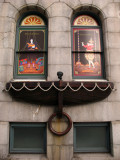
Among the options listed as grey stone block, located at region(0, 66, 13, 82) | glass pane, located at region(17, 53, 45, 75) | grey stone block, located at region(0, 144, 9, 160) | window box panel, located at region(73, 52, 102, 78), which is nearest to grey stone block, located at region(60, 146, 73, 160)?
grey stone block, located at region(0, 144, 9, 160)

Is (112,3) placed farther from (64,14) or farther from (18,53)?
(18,53)

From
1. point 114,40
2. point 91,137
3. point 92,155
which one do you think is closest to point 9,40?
point 114,40

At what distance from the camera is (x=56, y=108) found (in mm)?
6062

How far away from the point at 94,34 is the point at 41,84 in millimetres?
3485

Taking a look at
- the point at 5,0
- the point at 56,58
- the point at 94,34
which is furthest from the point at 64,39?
the point at 5,0

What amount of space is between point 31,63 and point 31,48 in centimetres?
70

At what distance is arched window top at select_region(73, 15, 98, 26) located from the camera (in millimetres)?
7117

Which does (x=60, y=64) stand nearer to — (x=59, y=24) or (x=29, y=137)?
(x=59, y=24)

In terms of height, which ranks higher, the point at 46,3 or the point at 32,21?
the point at 46,3

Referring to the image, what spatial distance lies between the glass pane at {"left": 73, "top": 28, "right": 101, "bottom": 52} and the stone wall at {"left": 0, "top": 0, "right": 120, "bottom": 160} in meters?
0.39

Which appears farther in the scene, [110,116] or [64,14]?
[64,14]

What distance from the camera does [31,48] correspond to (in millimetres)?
6816

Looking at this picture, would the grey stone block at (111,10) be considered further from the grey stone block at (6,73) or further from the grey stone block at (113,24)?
the grey stone block at (6,73)

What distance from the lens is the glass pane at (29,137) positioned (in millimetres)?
6082
